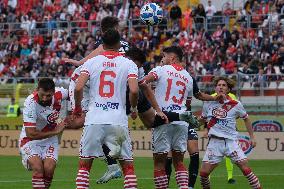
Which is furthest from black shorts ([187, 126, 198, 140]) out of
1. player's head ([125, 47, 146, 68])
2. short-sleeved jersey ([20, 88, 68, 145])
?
short-sleeved jersey ([20, 88, 68, 145])

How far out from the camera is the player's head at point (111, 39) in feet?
43.1

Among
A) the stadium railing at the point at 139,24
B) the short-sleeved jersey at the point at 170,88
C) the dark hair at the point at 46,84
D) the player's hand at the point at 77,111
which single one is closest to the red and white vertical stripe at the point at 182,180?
the short-sleeved jersey at the point at 170,88

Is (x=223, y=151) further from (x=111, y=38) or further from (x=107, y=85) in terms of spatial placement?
(x=111, y=38)

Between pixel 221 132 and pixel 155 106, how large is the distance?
10.3 feet

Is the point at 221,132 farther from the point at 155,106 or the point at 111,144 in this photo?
the point at 111,144

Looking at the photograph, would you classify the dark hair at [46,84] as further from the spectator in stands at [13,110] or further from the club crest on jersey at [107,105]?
the spectator in stands at [13,110]

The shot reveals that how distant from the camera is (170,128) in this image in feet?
50.0

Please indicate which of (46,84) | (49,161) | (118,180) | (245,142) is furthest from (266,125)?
(46,84)

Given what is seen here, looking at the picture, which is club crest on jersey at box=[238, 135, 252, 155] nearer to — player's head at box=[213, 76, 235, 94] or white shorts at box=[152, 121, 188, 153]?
player's head at box=[213, 76, 235, 94]

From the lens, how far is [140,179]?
21.2 m

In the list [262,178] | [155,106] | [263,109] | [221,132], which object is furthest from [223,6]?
[155,106]

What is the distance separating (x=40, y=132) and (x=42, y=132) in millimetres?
37

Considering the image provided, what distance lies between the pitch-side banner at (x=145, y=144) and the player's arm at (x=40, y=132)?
12330mm

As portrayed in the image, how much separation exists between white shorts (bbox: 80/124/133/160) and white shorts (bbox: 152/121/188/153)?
2.02 meters
